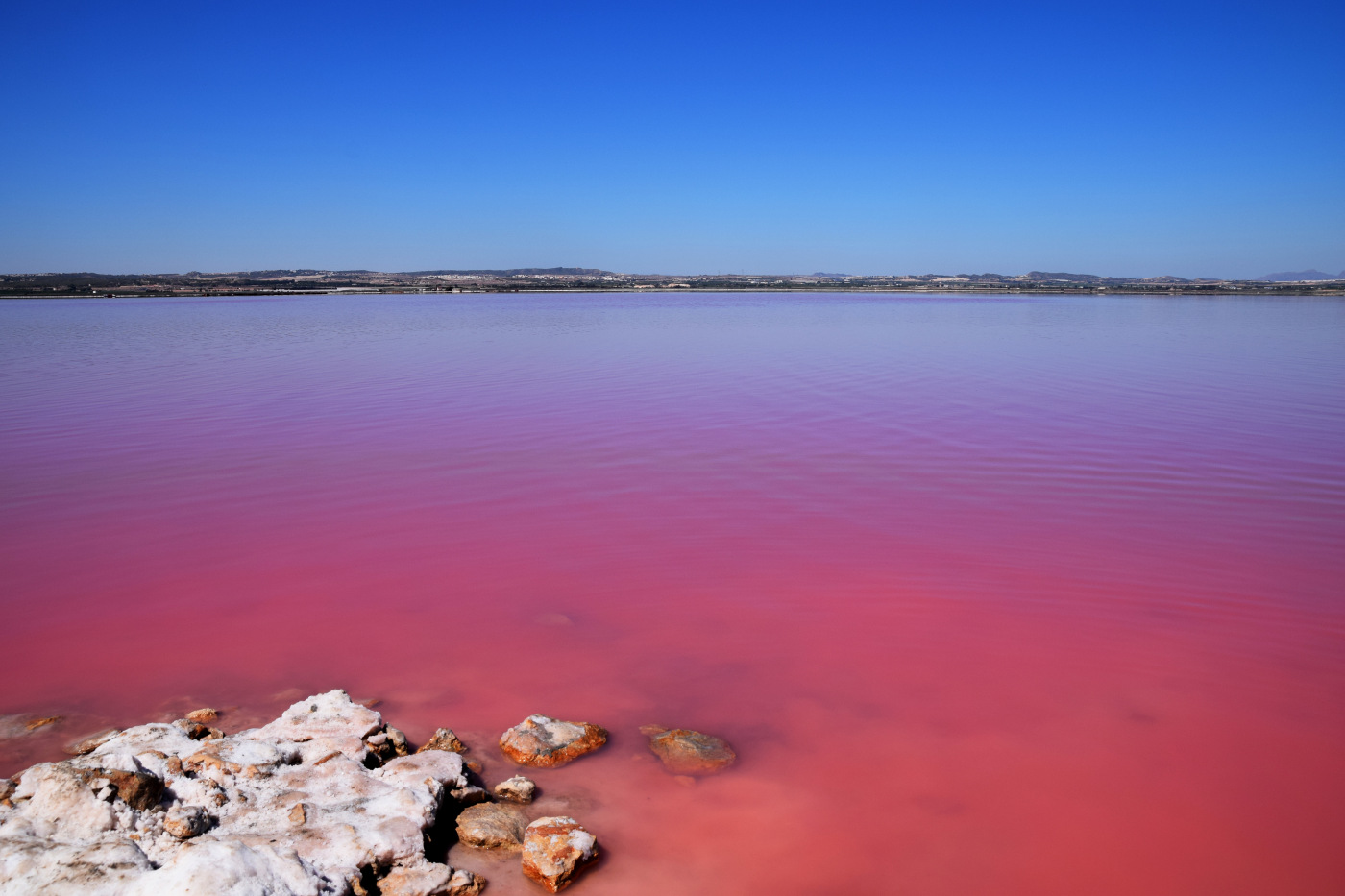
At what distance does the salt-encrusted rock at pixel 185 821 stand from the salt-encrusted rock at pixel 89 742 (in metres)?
0.98

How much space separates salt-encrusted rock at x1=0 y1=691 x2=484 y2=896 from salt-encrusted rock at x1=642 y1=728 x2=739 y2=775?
97 cm

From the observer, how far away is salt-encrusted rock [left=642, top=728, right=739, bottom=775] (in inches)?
151

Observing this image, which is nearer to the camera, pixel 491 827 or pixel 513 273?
pixel 491 827

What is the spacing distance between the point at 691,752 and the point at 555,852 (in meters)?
1.00

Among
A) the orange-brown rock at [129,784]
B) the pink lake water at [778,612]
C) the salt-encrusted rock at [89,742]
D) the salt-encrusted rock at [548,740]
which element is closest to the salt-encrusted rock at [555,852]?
the pink lake water at [778,612]

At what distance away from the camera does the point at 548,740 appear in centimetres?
387

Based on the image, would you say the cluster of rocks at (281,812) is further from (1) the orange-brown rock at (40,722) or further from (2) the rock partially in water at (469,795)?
(1) the orange-brown rock at (40,722)


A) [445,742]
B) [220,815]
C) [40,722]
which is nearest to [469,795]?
[445,742]

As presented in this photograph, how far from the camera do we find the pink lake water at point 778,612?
11.4 feet

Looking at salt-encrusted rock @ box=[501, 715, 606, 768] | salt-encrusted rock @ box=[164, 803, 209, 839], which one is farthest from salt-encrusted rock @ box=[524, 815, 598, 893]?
salt-encrusted rock @ box=[164, 803, 209, 839]

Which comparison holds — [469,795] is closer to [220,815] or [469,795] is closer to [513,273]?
[220,815]

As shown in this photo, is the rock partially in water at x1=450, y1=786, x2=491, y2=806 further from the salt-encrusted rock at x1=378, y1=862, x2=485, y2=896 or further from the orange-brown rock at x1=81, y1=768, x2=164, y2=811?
the orange-brown rock at x1=81, y1=768, x2=164, y2=811

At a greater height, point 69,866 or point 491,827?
point 69,866

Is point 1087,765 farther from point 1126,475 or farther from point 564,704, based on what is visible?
point 1126,475
